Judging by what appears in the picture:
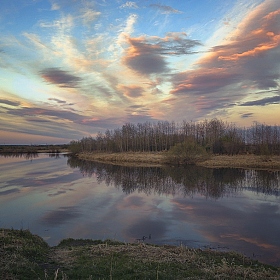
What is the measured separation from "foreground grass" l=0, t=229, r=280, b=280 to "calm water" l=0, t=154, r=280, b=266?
7.50ft

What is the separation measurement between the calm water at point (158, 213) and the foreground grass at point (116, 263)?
229cm

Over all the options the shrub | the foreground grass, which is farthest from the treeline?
the foreground grass

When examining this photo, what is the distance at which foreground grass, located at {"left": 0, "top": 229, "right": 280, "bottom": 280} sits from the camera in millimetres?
7320

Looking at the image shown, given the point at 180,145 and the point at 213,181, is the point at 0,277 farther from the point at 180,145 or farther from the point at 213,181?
the point at 180,145

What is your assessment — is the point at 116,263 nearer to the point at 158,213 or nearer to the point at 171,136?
the point at 158,213

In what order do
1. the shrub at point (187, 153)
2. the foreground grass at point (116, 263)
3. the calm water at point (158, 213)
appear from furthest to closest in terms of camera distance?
the shrub at point (187, 153) → the calm water at point (158, 213) → the foreground grass at point (116, 263)

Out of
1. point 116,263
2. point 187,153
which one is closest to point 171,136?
point 187,153

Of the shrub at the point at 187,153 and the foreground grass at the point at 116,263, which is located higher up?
the shrub at the point at 187,153

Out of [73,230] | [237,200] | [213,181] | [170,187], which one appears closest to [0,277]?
[73,230]

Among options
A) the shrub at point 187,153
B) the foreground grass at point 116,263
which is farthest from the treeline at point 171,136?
the foreground grass at point 116,263

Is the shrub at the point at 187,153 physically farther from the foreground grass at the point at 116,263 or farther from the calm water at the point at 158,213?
the foreground grass at the point at 116,263

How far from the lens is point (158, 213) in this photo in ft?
58.9

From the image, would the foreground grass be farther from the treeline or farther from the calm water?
the treeline

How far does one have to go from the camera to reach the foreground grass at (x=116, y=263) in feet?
24.0
